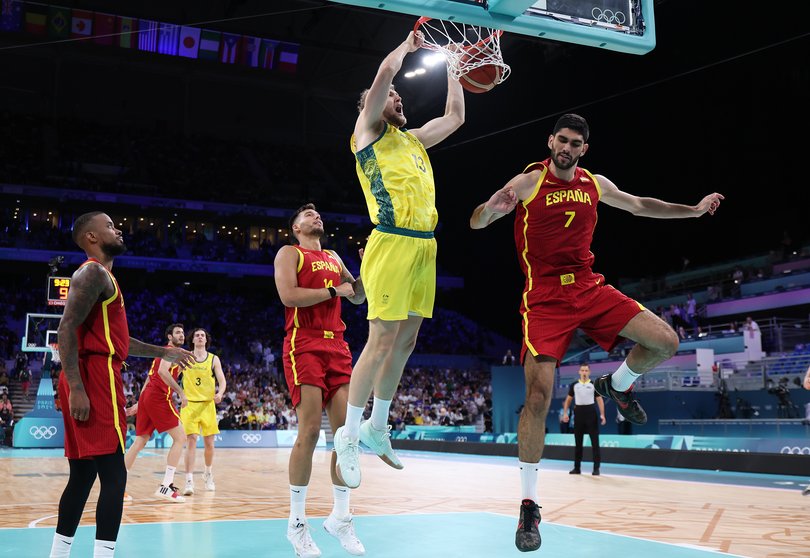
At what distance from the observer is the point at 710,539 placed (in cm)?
641

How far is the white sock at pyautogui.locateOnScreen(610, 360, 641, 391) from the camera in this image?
19.0 feet

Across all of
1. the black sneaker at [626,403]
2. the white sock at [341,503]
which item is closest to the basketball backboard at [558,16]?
the black sneaker at [626,403]

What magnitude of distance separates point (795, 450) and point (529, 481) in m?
11.3

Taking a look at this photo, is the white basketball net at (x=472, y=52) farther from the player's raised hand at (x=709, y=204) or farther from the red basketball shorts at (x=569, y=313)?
the player's raised hand at (x=709, y=204)

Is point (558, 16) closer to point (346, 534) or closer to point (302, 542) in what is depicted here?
point (346, 534)

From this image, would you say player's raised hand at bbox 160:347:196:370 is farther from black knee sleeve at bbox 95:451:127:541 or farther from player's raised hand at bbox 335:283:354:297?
player's raised hand at bbox 335:283:354:297

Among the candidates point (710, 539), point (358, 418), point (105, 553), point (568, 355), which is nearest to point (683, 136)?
point (568, 355)

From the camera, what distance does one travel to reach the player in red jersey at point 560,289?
5297 mm

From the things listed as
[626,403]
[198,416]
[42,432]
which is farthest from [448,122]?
[42,432]

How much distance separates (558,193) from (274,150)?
3531cm

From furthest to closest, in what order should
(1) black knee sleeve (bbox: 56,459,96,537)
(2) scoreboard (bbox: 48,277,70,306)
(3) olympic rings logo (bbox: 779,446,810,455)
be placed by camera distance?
(2) scoreboard (bbox: 48,277,70,306) → (3) olympic rings logo (bbox: 779,446,810,455) → (1) black knee sleeve (bbox: 56,459,96,537)

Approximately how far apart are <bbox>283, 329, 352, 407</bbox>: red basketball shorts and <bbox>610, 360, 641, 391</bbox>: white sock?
6.56 ft

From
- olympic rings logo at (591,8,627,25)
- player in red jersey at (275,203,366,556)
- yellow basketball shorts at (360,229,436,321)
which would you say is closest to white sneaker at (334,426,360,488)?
player in red jersey at (275,203,366,556)

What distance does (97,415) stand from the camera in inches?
183
